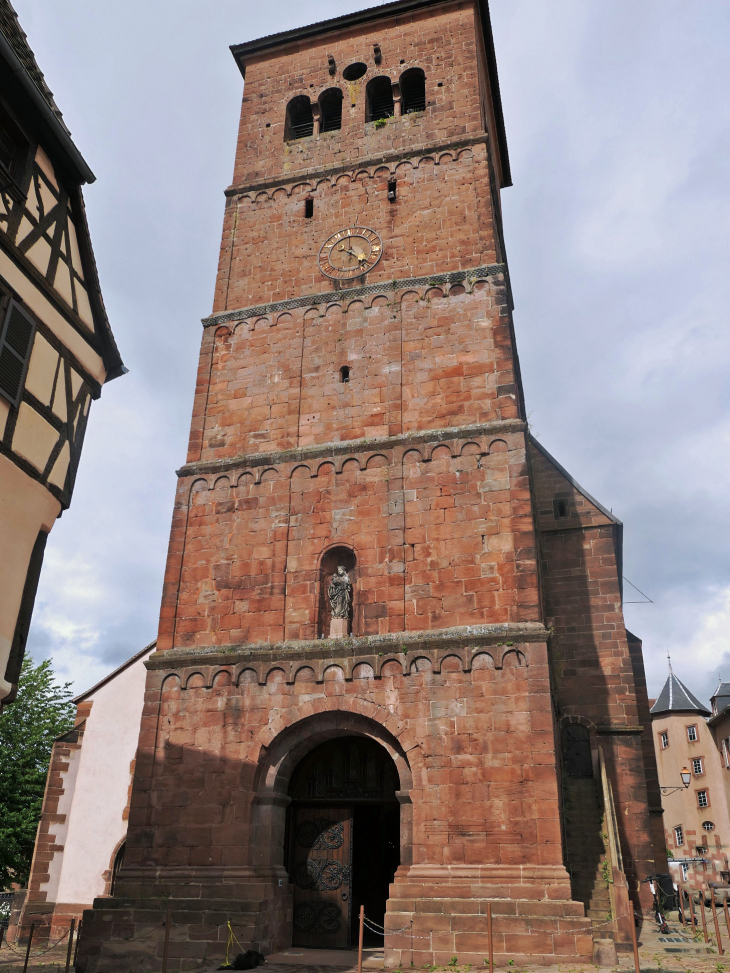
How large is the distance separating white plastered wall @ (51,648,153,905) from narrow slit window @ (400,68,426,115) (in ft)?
50.3

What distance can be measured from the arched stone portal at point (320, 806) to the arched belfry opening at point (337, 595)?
1.48 m

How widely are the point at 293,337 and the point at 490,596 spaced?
717cm

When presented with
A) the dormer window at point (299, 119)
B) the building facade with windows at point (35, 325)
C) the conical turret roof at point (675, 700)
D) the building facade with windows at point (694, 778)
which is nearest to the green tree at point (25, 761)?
the building facade with windows at point (35, 325)

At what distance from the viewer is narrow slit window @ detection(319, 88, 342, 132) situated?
68.6 ft

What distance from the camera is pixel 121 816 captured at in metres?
17.8

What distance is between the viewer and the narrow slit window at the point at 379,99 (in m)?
20.5

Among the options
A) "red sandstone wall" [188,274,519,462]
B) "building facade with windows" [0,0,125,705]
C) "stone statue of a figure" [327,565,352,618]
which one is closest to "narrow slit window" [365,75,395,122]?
"red sandstone wall" [188,274,519,462]

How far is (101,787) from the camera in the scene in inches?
715

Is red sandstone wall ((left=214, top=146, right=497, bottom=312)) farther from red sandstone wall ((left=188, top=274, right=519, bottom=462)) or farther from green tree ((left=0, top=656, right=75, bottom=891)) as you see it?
green tree ((left=0, top=656, right=75, bottom=891))

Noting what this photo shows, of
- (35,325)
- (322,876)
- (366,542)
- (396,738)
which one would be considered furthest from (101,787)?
(35,325)

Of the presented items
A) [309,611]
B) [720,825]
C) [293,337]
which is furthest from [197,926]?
[720,825]

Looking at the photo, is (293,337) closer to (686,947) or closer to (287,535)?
(287,535)

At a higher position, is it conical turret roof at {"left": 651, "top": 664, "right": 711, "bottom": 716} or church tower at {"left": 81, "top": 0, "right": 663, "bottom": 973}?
conical turret roof at {"left": 651, "top": 664, "right": 711, "bottom": 716}

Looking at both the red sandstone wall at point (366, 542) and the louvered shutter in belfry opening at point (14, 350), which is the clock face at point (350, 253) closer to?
the red sandstone wall at point (366, 542)
